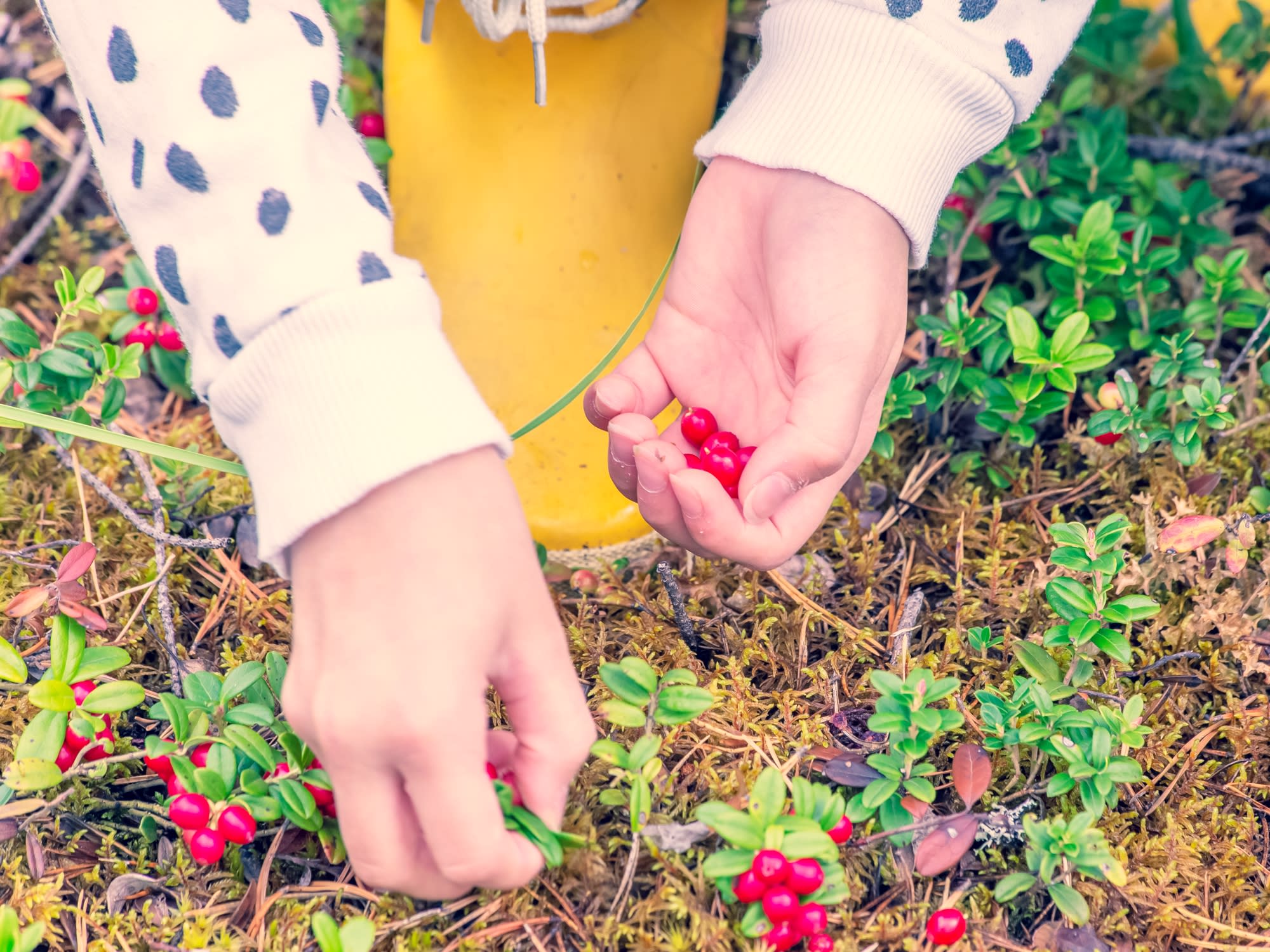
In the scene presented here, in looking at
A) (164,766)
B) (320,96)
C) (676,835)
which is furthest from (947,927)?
(320,96)

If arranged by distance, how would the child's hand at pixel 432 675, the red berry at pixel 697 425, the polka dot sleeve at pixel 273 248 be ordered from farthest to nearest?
the red berry at pixel 697 425
the polka dot sleeve at pixel 273 248
the child's hand at pixel 432 675

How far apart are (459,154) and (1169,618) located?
192 centimetres

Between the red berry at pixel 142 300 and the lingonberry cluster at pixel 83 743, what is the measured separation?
0.95 metres

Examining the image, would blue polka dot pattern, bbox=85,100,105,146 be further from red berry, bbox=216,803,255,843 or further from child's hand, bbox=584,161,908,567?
red berry, bbox=216,803,255,843

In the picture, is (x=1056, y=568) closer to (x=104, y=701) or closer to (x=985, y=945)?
(x=985, y=945)

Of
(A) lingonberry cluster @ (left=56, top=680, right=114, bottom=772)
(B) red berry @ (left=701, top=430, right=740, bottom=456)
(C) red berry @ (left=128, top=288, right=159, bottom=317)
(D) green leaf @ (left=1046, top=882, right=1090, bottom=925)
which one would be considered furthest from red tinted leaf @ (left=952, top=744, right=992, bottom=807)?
(C) red berry @ (left=128, top=288, right=159, bottom=317)

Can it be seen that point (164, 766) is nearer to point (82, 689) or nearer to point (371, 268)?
point (82, 689)

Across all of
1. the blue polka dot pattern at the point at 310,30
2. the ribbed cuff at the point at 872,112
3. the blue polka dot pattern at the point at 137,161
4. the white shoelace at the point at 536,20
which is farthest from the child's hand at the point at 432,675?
the white shoelace at the point at 536,20

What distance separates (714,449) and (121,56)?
3.79 feet

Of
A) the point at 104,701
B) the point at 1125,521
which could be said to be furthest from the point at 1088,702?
the point at 104,701

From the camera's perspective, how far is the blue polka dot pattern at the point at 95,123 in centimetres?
168

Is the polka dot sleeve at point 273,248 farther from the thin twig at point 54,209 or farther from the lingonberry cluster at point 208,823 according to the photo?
the thin twig at point 54,209

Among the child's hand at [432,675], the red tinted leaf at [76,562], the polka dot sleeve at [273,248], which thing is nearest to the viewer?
the child's hand at [432,675]

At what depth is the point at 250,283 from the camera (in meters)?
1.48
